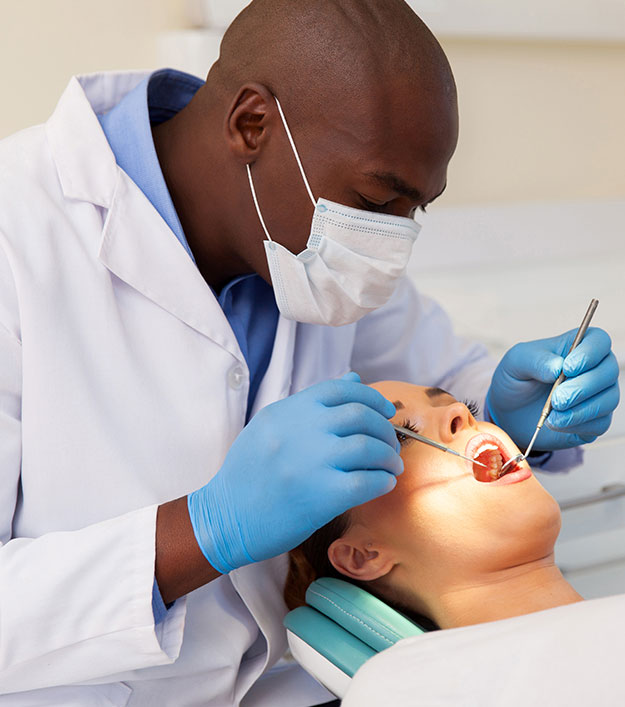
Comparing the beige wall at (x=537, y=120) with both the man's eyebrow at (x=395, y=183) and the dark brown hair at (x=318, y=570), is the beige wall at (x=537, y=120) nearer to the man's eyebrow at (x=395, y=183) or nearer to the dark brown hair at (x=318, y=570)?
the man's eyebrow at (x=395, y=183)

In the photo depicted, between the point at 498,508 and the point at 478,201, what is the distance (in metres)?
1.68

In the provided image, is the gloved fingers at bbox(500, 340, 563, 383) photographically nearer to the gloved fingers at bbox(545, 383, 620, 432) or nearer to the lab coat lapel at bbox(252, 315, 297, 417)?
the gloved fingers at bbox(545, 383, 620, 432)

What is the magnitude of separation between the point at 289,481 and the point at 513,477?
0.40 m

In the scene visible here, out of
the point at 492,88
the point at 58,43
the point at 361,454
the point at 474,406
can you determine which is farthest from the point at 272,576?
the point at 492,88

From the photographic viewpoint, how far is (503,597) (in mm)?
1273

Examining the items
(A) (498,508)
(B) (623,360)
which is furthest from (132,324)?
(B) (623,360)

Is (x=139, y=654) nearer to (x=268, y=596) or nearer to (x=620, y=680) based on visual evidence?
(x=268, y=596)

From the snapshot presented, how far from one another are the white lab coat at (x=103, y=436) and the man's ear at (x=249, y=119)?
7.1 inches

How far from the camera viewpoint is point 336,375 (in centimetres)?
168

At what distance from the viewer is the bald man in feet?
3.59

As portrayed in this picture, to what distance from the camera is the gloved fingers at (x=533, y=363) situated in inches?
57.3

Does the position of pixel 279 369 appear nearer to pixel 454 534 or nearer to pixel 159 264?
pixel 159 264

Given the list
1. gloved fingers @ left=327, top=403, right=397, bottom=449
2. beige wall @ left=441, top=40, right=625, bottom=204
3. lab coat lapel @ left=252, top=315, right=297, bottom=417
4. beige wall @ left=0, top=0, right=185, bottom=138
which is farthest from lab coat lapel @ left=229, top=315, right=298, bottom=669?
beige wall @ left=441, top=40, right=625, bottom=204

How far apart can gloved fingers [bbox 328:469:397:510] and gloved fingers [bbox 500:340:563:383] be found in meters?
0.48
